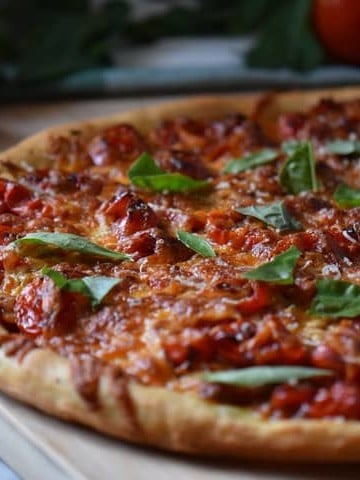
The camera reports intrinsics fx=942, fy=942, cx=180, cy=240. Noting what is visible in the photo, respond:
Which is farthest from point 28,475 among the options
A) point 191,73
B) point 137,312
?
point 191,73

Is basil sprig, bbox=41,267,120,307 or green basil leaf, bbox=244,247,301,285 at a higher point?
basil sprig, bbox=41,267,120,307

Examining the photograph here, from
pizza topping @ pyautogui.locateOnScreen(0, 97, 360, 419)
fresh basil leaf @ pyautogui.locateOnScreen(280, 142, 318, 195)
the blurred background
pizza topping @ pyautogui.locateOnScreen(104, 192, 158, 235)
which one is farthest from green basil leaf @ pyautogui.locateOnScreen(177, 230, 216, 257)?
the blurred background

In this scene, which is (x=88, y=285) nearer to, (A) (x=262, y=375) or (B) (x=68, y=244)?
(B) (x=68, y=244)

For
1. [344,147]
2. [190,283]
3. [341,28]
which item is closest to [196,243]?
[190,283]

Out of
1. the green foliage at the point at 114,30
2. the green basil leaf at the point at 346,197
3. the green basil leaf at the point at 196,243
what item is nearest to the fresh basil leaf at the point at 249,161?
the green basil leaf at the point at 346,197

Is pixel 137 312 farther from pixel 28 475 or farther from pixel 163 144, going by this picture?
pixel 163 144

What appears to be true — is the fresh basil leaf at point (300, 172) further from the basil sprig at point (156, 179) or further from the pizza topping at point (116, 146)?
the pizza topping at point (116, 146)

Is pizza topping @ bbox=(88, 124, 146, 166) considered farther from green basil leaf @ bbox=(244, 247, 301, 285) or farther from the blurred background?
green basil leaf @ bbox=(244, 247, 301, 285)
